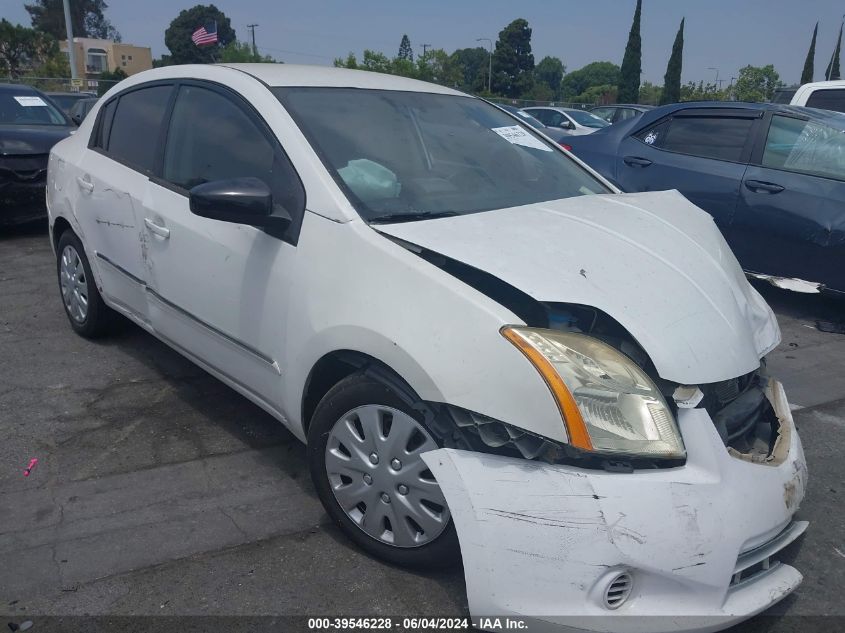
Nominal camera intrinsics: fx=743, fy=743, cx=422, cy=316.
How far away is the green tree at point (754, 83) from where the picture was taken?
39.6 meters

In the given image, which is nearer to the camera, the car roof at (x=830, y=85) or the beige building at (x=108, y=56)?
the car roof at (x=830, y=85)

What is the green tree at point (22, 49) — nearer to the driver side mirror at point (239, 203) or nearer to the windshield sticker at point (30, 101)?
the windshield sticker at point (30, 101)

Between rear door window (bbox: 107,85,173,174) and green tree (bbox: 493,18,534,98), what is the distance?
7493 cm

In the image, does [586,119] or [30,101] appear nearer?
[30,101]

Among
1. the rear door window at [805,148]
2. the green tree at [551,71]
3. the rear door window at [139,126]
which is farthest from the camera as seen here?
the green tree at [551,71]

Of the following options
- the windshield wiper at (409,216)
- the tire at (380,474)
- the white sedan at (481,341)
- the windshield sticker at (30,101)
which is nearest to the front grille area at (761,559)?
the white sedan at (481,341)

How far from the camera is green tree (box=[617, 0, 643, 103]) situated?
47281 mm

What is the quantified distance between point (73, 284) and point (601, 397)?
362 centimetres

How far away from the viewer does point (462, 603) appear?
2338mm

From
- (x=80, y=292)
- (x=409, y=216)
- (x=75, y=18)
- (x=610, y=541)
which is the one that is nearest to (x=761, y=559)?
(x=610, y=541)

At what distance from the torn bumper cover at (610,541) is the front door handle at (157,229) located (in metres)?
1.89

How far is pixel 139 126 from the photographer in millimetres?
3816

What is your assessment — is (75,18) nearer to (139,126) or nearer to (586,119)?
(586,119)

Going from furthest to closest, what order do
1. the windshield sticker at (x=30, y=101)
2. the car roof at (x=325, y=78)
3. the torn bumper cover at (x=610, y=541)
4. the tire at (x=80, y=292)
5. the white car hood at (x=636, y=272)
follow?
the windshield sticker at (x=30, y=101) < the tire at (x=80, y=292) < the car roof at (x=325, y=78) < the white car hood at (x=636, y=272) < the torn bumper cover at (x=610, y=541)
